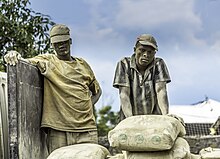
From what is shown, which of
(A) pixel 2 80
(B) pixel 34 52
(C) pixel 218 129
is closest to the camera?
(A) pixel 2 80

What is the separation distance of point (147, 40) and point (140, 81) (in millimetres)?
396

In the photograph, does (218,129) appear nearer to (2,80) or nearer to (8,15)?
(8,15)

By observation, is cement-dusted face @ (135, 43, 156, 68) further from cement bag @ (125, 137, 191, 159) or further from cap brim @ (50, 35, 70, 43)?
cement bag @ (125, 137, 191, 159)

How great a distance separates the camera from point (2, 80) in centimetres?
606

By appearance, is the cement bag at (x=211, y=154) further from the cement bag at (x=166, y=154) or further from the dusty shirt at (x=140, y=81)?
the dusty shirt at (x=140, y=81)

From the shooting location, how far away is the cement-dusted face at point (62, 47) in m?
5.60

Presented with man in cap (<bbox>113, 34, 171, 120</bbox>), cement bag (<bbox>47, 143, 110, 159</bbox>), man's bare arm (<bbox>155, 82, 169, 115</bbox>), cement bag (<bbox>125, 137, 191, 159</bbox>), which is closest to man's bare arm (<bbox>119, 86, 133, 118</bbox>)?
man in cap (<bbox>113, 34, 171, 120</bbox>)

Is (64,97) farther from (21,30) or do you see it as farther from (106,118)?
(106,118)

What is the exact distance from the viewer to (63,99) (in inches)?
221

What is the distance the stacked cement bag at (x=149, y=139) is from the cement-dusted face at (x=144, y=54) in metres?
0.87

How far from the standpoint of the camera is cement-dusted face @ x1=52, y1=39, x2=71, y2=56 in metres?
5.60

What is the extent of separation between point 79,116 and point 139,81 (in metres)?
0.67

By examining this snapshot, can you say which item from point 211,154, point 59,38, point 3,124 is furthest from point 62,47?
point 211,154

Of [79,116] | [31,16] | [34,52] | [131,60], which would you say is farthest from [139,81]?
[31,16]
